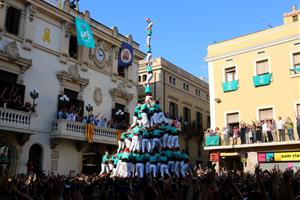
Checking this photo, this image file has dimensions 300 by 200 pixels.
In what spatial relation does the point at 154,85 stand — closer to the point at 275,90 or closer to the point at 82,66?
the point at 82,66

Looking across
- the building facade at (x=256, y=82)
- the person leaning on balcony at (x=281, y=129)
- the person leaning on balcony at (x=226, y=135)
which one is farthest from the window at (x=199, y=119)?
the person leaning on balcony at (x=281, y=129)

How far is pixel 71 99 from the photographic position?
22.7 meters

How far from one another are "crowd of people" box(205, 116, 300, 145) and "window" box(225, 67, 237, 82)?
351cm

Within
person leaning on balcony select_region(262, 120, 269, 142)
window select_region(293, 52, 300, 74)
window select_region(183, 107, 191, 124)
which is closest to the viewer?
person leaning on balcony select_region(262, 120, 269, 142)

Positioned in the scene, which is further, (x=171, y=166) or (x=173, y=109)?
(x=173, y=109)

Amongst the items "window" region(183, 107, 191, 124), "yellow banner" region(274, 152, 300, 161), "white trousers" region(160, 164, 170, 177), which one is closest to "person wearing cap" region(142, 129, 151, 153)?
"white trousers" region(160, 164, 170, 177)

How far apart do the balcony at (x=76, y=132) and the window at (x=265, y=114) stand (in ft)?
32.5

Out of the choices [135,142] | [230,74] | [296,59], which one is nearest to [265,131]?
[296,59]

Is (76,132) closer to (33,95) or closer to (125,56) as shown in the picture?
(33,95)

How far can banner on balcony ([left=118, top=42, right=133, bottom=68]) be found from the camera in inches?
1072

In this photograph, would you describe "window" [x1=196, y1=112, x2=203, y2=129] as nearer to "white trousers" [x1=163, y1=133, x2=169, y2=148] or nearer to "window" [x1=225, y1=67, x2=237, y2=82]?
"window" [x1=225, y1=67, x2=237, y2=82]

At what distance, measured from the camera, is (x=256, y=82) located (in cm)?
2312

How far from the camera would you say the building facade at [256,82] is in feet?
71.4

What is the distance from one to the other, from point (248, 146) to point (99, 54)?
12117mm
